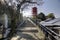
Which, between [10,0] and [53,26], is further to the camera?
[10,0]

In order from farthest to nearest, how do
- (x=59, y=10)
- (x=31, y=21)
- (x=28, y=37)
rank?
(x=31, y=21) → (x=59, y=10) → (x=28, y=37)

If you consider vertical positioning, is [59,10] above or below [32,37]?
above

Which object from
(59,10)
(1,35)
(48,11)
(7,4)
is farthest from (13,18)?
(48,11)

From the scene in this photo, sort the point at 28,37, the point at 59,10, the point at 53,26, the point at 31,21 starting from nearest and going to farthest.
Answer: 1. the point at 53,26
2. the point at 28,37
3. the point at 59,10
4. the point at 31,21

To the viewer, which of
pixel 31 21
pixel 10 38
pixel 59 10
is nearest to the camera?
pixel 10 38

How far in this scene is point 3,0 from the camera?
6.18 metres

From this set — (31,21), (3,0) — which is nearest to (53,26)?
(3,0)

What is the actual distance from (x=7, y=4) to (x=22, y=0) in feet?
1.78

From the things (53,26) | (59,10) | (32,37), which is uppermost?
(59,10)

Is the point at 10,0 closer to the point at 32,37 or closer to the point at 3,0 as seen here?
the point at 3,0

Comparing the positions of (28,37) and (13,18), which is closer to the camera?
(13,18)

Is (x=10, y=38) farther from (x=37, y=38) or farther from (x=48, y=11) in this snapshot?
(x=48, y=11)

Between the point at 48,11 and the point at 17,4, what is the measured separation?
306 cm

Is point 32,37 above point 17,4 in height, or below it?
below
